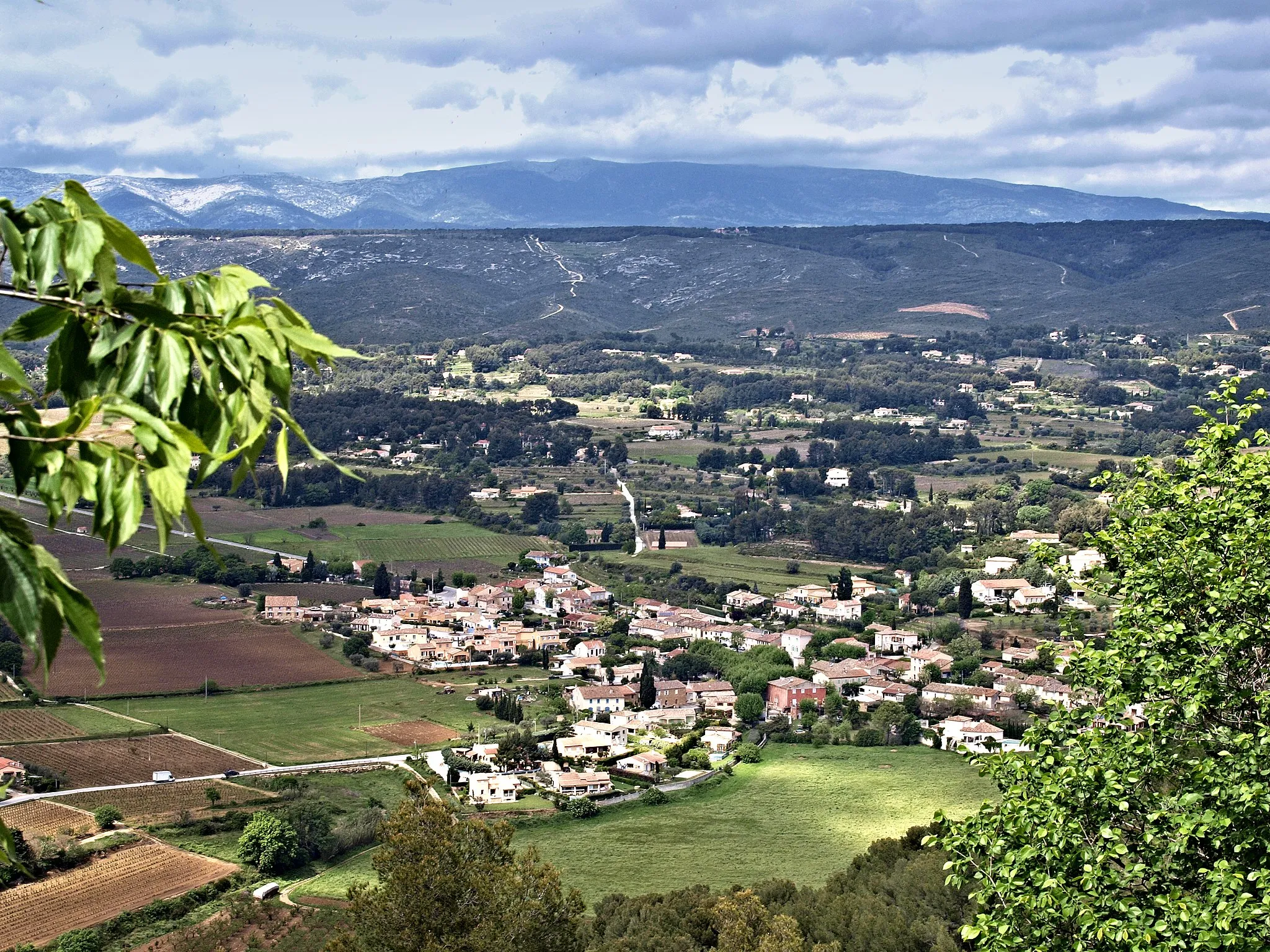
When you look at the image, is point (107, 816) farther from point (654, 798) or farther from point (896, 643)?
point (896, 643)

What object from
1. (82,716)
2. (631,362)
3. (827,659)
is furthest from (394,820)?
(631,362)

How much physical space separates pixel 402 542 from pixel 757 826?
30.9 metres

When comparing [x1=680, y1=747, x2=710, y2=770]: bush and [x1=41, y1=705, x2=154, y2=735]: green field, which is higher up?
[x1=41, y1=705, x2=154, y2=735]: green field

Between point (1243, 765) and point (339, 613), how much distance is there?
38386mm

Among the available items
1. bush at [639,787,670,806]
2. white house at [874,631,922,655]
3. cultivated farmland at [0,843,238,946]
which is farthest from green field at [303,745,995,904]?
white house at [874,631,922,655]

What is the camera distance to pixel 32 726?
93.0 ft

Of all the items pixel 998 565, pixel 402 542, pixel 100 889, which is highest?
pixel 998 565

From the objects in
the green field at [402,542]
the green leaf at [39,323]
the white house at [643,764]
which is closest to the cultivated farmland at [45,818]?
the white house at [643,764]

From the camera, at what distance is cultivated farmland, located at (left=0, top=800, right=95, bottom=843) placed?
71.2 ft

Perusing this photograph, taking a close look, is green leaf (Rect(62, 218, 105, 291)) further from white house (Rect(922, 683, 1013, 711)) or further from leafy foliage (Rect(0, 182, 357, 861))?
white house (Rect(922, 683, 1013, 711))

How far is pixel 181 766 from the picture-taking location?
26.7m

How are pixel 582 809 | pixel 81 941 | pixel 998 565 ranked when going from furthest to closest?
pixel 998 565 → pixel 582 809 → pixel 81 941

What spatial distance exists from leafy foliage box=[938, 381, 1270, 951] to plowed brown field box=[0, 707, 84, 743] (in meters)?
25.5

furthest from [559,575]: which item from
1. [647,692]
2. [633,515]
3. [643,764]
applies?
[643,764]
